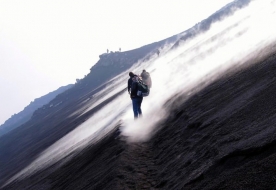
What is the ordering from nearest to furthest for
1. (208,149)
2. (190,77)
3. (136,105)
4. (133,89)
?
(208,149), (133,89), (136,105), (190,77)

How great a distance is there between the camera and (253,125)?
913cm

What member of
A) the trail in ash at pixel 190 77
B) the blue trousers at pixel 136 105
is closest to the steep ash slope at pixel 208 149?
the trail in ash at pixel 190 77

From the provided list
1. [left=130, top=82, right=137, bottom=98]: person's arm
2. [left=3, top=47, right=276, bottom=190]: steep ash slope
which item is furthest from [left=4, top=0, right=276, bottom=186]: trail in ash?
[left=130, top=82, right=137, bottom=98]: person's arm

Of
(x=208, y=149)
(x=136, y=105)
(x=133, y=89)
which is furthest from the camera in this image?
(x=136, y=105)

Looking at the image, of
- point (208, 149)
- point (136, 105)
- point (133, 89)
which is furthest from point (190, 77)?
point (208, 149)

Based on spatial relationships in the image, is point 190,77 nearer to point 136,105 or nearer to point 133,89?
point 136,105

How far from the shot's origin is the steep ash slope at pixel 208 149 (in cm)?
759

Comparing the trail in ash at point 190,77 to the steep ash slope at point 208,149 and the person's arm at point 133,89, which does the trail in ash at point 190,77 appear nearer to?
the steep ash slope at point 208,149

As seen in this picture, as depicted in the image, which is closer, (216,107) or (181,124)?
(216,107)

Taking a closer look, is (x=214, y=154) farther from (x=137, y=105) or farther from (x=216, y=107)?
(x=137, y=105)

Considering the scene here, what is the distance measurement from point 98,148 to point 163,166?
7705 mm

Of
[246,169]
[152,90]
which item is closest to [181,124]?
A: [246,169]

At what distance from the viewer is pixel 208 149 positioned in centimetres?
982

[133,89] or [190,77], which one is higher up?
[133,89]
